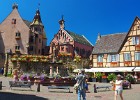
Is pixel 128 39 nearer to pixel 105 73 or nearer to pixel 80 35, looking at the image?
pixel 105 73

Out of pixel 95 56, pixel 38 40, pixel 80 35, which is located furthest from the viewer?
pixel 80 35

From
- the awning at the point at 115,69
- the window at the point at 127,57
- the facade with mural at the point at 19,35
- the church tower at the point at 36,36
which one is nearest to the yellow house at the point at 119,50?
the window at the point at 127,57

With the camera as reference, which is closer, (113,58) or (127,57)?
(127,57)

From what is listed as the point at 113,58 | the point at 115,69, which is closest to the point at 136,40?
the point at 113,58

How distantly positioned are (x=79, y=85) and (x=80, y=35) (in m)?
60.0

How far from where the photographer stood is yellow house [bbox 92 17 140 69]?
41594mm

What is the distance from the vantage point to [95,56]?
1833 inches

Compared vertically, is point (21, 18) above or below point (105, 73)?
above

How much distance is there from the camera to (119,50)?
142ft

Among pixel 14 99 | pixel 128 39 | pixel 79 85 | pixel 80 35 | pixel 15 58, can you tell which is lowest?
pixel 14 99

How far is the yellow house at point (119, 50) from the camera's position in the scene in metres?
41.6

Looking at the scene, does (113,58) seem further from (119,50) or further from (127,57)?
(127,57)

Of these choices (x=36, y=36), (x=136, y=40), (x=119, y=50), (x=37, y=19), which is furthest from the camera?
(x=37, y=19)

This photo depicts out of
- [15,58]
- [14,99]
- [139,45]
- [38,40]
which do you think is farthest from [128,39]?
[14,99]
